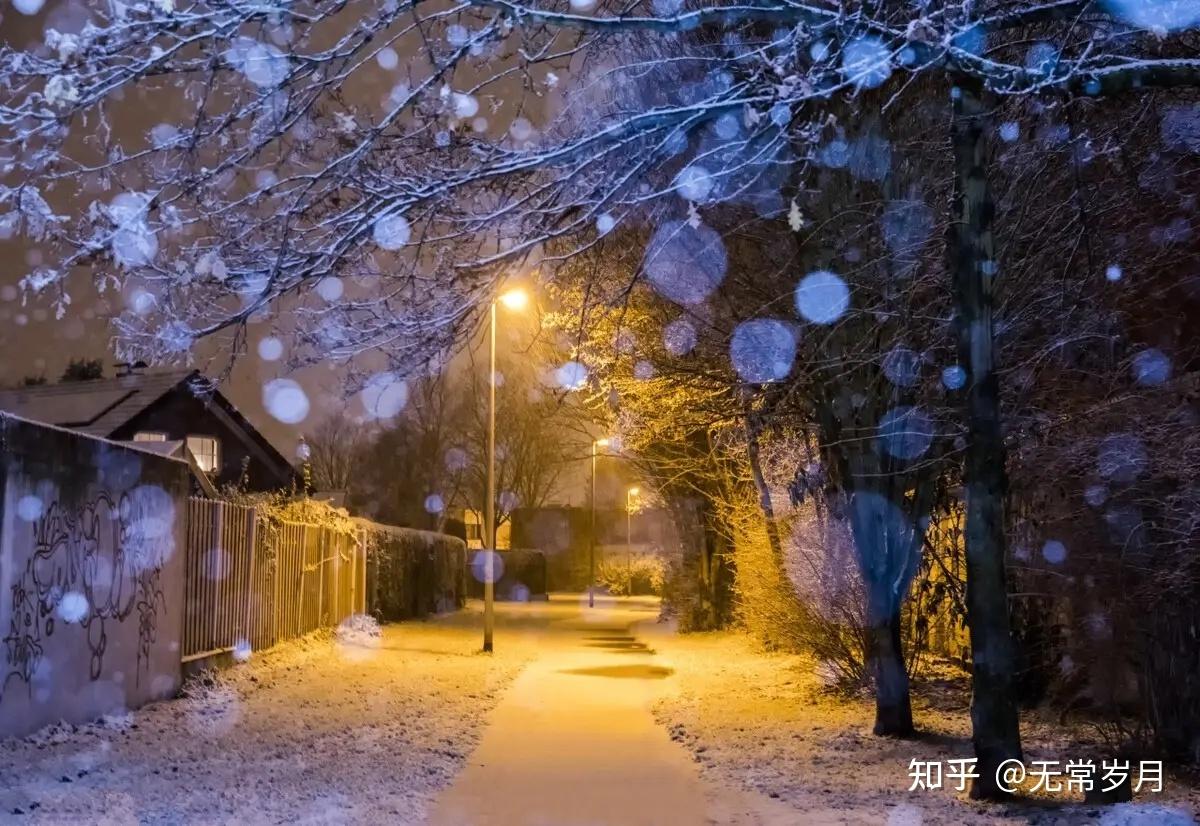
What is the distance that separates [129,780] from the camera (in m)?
7.78

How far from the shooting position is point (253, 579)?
1534 cm

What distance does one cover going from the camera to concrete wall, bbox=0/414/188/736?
877cm

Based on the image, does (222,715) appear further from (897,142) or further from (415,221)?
(897,142)

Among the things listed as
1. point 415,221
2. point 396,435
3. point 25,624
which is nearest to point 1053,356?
point 415,221

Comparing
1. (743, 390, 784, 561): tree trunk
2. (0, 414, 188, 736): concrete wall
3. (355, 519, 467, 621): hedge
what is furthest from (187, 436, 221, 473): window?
(0, 414, 188, 736): concrete wall

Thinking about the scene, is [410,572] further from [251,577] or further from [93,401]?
[251,577]

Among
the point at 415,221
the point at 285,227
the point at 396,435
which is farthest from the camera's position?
the point at 396,435

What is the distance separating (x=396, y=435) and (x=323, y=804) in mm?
57279

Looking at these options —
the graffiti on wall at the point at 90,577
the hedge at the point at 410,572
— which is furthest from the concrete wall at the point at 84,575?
the hedge at the point at 410,572

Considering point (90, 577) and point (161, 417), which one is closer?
point (90, 577)

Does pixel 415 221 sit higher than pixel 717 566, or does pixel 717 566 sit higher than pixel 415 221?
pixel 415 221

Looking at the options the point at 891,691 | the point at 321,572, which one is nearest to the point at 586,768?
the point at 891,691

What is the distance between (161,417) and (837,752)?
2762 cm

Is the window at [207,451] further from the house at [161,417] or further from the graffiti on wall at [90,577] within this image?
the graffiti on wall at [90,577]
